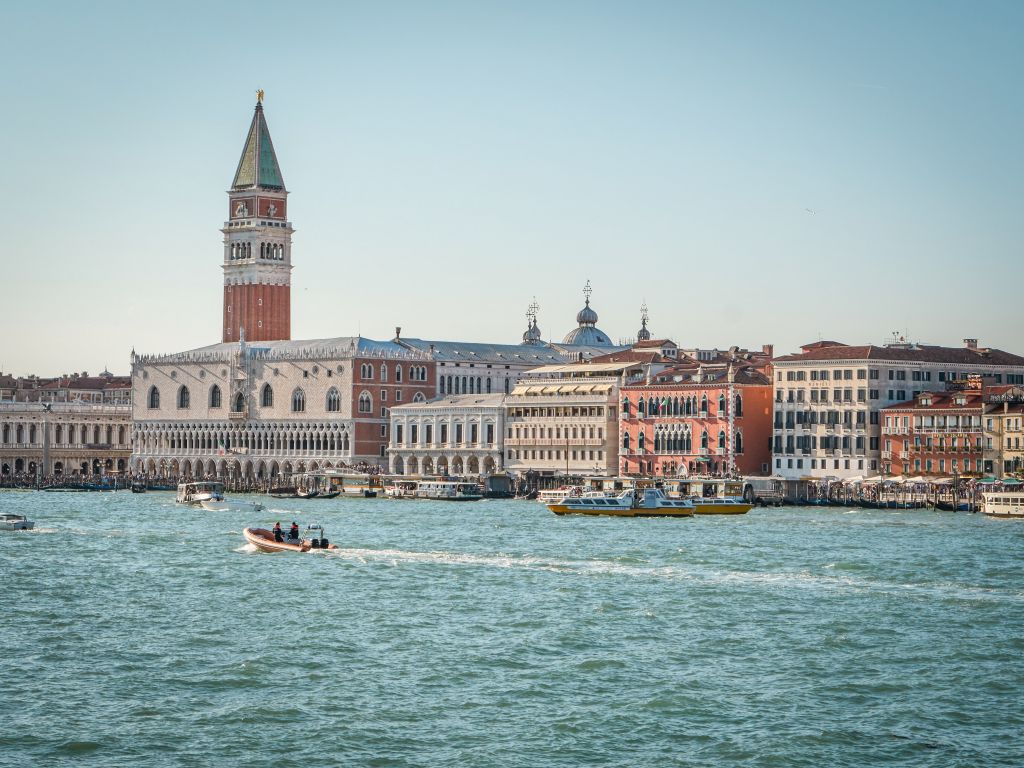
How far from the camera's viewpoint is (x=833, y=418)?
87562 mm

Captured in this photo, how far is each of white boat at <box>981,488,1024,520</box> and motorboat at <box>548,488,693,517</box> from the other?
1124cm

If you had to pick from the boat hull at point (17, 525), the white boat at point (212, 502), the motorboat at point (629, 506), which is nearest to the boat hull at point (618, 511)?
the motorboat at point (629, 506)

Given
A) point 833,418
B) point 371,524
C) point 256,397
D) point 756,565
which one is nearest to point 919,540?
point 756,565

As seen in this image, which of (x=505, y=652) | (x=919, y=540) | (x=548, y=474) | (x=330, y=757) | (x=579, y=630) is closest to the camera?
(x=330, y=757)

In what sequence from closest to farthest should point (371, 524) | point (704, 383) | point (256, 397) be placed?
point (371, 524) < point (704, 383) < point (256, 397)

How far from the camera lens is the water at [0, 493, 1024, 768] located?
2520 centimetres

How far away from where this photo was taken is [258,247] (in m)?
123

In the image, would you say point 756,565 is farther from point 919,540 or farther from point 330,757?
point 330,757

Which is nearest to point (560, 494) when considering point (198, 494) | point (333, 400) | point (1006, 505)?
point (198, 494)

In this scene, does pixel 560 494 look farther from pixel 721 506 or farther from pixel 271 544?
pixel 271 544

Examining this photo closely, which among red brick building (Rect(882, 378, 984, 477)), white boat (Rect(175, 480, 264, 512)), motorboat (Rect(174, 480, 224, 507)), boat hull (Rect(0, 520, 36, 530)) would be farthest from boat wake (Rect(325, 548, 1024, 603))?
red brick building (Rect(882, 378, 984, 477))

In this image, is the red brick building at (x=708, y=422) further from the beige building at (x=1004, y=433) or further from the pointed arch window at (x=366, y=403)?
the pointed arch window at (x=366, y=403)

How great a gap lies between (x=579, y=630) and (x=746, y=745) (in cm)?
986

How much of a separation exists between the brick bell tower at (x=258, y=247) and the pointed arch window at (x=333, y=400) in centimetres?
1200
